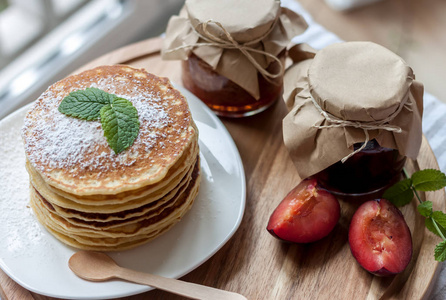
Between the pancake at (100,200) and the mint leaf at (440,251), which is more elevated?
the pancake at (100,200)

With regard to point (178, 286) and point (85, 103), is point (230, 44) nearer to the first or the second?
point (85, 103)

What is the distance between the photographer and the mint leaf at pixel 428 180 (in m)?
1.57

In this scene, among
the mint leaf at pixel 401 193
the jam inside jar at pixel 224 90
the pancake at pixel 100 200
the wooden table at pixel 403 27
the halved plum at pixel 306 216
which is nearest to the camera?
the pancake at pixel 100 200

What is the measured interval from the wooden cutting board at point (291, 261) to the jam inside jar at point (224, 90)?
0.20 m

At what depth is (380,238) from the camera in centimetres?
146

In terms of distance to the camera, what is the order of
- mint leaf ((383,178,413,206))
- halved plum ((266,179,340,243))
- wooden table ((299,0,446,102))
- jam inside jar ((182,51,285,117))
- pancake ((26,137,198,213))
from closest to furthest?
1. pancake ((26,137,198,213))
2. halved plum ((266,179,340,243))
3. mint leaf ((383,178,413,206))
4. jam inside jar ((182,51,285,117))
5. wooden table ((299,0,446,102))

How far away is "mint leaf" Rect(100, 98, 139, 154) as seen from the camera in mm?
1417

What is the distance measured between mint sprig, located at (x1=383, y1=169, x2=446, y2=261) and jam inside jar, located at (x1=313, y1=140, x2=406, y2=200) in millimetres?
49

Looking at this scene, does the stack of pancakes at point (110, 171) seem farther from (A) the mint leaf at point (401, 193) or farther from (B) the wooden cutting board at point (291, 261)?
(A) the mint leaf at point (401, 193)

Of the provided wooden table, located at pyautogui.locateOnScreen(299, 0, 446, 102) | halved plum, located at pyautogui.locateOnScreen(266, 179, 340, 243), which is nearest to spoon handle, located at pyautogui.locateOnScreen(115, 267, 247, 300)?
halved plum, located at pyautogui.locateOnScreen(266, 179, 340, 243)

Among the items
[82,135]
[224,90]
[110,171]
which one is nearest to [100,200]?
[110,171]

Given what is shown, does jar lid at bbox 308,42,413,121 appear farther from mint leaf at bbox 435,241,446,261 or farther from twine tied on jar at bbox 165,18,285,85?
mint leaf at bbox 435,241,446,261

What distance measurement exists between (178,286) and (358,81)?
739 millimetres

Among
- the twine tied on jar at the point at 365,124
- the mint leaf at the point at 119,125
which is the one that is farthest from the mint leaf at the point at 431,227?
the mint leaf at the point at 119,125
